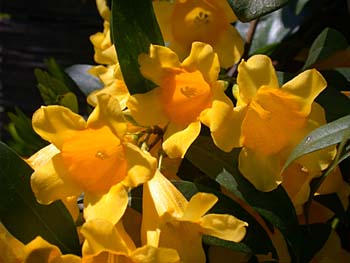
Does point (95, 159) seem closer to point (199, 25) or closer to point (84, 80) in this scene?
point (199, 25)

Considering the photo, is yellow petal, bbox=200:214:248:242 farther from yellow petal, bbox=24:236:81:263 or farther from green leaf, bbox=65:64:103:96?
green leaf, bbox=65:64:103:96

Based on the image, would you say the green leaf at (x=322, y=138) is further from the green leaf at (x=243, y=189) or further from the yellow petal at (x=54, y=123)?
the yellow petal at (x=54, y=123)

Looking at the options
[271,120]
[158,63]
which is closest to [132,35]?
[158,63]

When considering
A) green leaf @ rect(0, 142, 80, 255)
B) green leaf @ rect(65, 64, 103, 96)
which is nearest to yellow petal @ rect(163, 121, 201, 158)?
green leaf @ rect(0, 142, 80, 255)

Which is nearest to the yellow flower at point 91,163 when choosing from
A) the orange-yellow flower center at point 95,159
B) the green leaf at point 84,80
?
the orange-yellow flower center at point 95,159

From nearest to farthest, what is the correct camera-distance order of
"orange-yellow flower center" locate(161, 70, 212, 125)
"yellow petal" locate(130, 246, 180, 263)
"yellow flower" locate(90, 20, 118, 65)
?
1. "yellow petal" locate(130, 246, 180, 263)
2. "orange-yellow flower center" locate(161, 70, 212, 125)
3. "yellow flower" locate(90, 20, 118, 65)
